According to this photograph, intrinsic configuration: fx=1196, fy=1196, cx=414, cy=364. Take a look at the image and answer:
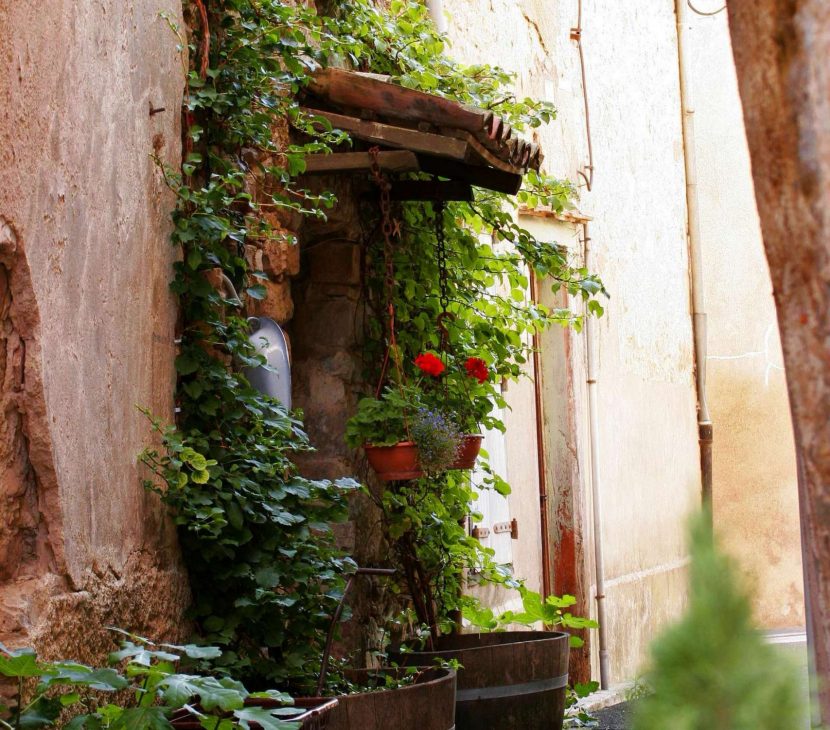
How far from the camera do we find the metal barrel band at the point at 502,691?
13.6 ft

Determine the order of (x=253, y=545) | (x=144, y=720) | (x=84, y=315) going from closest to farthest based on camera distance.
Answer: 1. (x=144, y=720)
2. (x=84, y=315)
3. (x=253, y=545)

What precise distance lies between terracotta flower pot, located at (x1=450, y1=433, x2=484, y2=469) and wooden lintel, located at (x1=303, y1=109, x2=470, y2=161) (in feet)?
3.39

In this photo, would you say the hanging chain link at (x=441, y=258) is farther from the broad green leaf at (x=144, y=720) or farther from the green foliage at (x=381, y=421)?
the broad green leaf at (x=144, y=720)

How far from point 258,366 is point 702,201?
9.06 m

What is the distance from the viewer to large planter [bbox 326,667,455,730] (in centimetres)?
300

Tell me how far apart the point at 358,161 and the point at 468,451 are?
115 cm

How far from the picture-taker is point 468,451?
4508 mm

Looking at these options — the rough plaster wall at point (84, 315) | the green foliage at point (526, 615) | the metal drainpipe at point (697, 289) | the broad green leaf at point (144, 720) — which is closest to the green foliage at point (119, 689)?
the broad green leaf at point (144, 720)

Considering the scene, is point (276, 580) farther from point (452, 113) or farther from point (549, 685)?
point (452, 113)

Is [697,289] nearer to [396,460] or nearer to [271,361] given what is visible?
[396,460]

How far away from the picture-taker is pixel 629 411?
27.4ft

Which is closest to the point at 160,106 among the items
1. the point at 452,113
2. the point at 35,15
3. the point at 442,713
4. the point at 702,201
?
the point at 35,15

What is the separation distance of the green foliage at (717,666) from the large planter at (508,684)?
3478 mm

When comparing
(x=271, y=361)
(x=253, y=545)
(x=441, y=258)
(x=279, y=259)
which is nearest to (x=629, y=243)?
(x=441, y=258)
